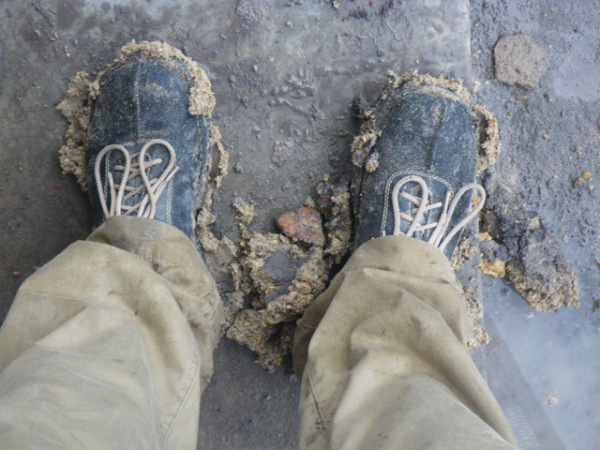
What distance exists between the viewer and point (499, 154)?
145 centimetres

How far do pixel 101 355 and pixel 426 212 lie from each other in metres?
0.81

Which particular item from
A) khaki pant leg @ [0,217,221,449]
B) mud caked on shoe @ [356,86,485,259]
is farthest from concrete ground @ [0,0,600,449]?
khaki pant leg @ [0,217,221,449]

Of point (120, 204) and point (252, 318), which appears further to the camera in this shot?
point (252, 318)

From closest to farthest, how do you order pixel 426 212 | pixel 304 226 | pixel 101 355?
1. pixel 101 355
2. pixel 426 212
3. pixel 304 226

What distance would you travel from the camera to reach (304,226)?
1.38m

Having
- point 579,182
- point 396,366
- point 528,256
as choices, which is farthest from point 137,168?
point 579,182

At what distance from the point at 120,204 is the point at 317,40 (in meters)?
0.68

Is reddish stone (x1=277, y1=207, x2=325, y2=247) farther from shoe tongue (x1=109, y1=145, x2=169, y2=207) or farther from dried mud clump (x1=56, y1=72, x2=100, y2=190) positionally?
dried mud clump (x1=56, y1=72, x2=100, y2=190)

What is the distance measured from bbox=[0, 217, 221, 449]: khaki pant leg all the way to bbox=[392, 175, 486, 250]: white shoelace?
0.53m

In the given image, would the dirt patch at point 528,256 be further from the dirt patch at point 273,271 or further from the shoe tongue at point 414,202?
the dirt patch at point 273,271

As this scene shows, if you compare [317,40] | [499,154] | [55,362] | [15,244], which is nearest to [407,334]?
[55,362]

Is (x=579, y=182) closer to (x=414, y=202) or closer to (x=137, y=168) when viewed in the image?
(x=414, y=202)

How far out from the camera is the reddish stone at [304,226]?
1376mm

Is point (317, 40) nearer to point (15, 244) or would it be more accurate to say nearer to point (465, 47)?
point (465, 47)
